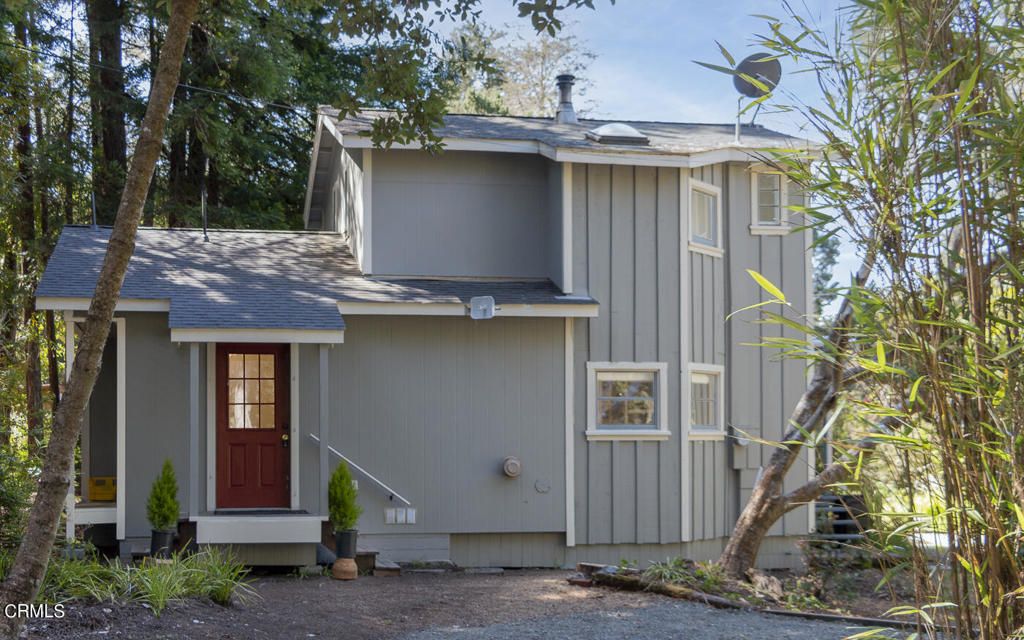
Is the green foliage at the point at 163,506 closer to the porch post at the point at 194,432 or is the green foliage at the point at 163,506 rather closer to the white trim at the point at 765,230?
the porch post at the point at 194,432

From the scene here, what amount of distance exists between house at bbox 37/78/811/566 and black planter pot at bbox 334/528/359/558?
0.24 m

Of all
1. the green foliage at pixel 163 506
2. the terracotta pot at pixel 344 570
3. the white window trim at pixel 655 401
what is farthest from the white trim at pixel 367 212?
the terracotta pot at pixel 344 570

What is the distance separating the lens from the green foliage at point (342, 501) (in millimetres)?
9820

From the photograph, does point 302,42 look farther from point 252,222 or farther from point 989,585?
point 989,585

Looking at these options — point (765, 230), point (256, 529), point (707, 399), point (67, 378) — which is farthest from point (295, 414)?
point (765, 230)

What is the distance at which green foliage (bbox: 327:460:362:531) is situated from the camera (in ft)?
32.2

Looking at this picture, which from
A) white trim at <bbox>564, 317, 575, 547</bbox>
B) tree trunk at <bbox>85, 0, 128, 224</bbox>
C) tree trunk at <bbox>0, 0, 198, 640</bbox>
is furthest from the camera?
tree trunk at <bbox>85, 0, 128, 224</bbox>

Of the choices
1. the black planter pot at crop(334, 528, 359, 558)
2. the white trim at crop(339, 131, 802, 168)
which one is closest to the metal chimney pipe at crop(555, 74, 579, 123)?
the white trim at crop(339, 131, 802, 168)

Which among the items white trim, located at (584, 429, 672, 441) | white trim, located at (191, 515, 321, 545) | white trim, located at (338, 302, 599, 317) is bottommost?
white trim, located at (191, 515, 321, 545)

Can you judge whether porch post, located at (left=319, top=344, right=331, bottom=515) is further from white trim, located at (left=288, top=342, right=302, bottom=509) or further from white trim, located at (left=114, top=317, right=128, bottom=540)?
white trim, located at (left=114, top=317, right=128, bottom=540)

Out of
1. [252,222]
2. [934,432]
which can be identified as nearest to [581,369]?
[934,432]

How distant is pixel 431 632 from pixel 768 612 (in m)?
3.21

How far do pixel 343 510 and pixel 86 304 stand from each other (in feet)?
10.8

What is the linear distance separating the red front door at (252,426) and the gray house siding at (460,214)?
5.73ft
